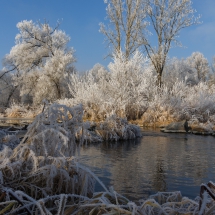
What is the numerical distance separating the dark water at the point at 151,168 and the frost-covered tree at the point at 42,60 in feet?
70.9

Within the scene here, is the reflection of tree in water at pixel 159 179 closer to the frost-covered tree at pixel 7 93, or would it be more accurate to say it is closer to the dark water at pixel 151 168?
the dark water at pixel 151 168

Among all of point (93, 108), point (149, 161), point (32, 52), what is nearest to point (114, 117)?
point (149, 161)

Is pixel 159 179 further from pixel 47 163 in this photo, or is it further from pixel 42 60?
pixel 42 60

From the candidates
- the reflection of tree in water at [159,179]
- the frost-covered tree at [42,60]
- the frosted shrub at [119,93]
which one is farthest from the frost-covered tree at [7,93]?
the reflection of tree in water at [159,179]

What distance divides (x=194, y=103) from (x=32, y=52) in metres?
18.6

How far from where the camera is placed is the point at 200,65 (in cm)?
5356

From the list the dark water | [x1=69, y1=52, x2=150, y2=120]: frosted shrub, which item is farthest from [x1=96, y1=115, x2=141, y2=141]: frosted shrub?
[x1=69, y1=52, x2=150, y2=120]: frosted shrub

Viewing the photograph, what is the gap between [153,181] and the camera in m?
4.86

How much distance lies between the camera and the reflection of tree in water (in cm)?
450

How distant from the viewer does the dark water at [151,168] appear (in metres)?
4.48

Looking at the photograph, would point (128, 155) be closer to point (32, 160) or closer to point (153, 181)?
point (153, 181)

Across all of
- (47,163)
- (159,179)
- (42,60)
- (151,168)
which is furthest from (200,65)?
(47,163)

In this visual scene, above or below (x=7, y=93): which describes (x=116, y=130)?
below

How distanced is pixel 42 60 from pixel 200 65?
A: 109 feet
